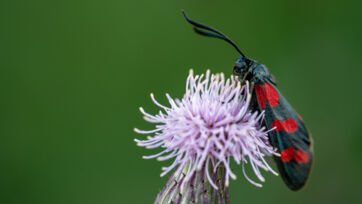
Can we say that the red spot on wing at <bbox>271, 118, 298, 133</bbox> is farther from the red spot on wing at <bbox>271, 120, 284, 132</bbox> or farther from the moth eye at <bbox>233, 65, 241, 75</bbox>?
the moth eye at <bbox>233, 65, 241, 75</bbox>

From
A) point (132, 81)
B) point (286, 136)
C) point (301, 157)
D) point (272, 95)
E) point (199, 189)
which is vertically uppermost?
point (132, 81)

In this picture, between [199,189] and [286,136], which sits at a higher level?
[286,136]

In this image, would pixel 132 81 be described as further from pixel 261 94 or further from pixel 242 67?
pixel 261 94

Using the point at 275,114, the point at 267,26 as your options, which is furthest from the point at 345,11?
the point at 275,114

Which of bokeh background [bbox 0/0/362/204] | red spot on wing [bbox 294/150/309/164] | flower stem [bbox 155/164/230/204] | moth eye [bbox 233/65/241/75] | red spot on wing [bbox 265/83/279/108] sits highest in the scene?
bokeh background [bbox 0/0/362/204]

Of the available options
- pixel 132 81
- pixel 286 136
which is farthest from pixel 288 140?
pixel 132 81

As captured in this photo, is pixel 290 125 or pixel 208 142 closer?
pixel 208 142

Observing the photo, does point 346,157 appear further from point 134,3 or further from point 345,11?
point 134,3

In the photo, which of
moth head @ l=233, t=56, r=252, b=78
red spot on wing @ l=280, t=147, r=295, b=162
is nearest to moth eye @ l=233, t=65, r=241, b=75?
moth head @ l=233, t=56, r=252, b=78
